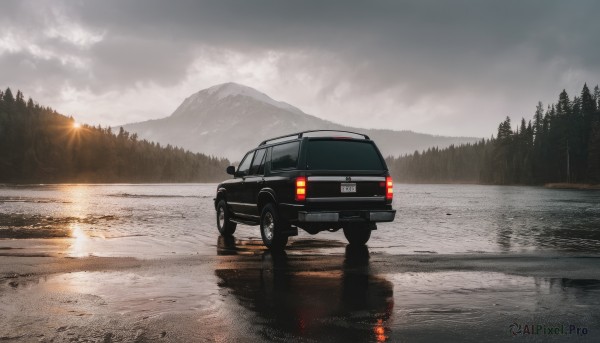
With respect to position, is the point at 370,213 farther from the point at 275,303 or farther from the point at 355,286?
the point at 275,303

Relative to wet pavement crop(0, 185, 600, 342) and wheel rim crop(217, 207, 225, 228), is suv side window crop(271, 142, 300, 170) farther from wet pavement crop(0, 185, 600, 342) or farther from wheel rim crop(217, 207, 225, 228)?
wheel rim crop(217, 207, 225, 228)

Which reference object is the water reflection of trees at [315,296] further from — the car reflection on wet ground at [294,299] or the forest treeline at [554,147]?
the forest treeline at [554,147]

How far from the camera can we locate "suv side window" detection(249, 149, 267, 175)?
523 inches

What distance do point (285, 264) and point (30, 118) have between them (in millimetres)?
209216

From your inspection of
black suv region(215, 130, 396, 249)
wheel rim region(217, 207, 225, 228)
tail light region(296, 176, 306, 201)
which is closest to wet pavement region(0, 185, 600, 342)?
black suv region(215, 130, 396, 249)

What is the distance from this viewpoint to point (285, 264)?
10.1 metres

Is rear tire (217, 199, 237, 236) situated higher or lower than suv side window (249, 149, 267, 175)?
lower

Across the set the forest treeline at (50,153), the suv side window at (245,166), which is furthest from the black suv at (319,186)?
the forest treeline at (50,153)

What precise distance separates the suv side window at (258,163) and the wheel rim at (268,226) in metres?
1.15

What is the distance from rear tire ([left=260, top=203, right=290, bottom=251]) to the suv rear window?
1.46 metres

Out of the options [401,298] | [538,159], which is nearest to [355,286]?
[401,298]

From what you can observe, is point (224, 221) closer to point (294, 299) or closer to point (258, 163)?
point (258, 163)

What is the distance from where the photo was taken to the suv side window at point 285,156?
11828 mm

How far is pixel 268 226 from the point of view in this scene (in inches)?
496
